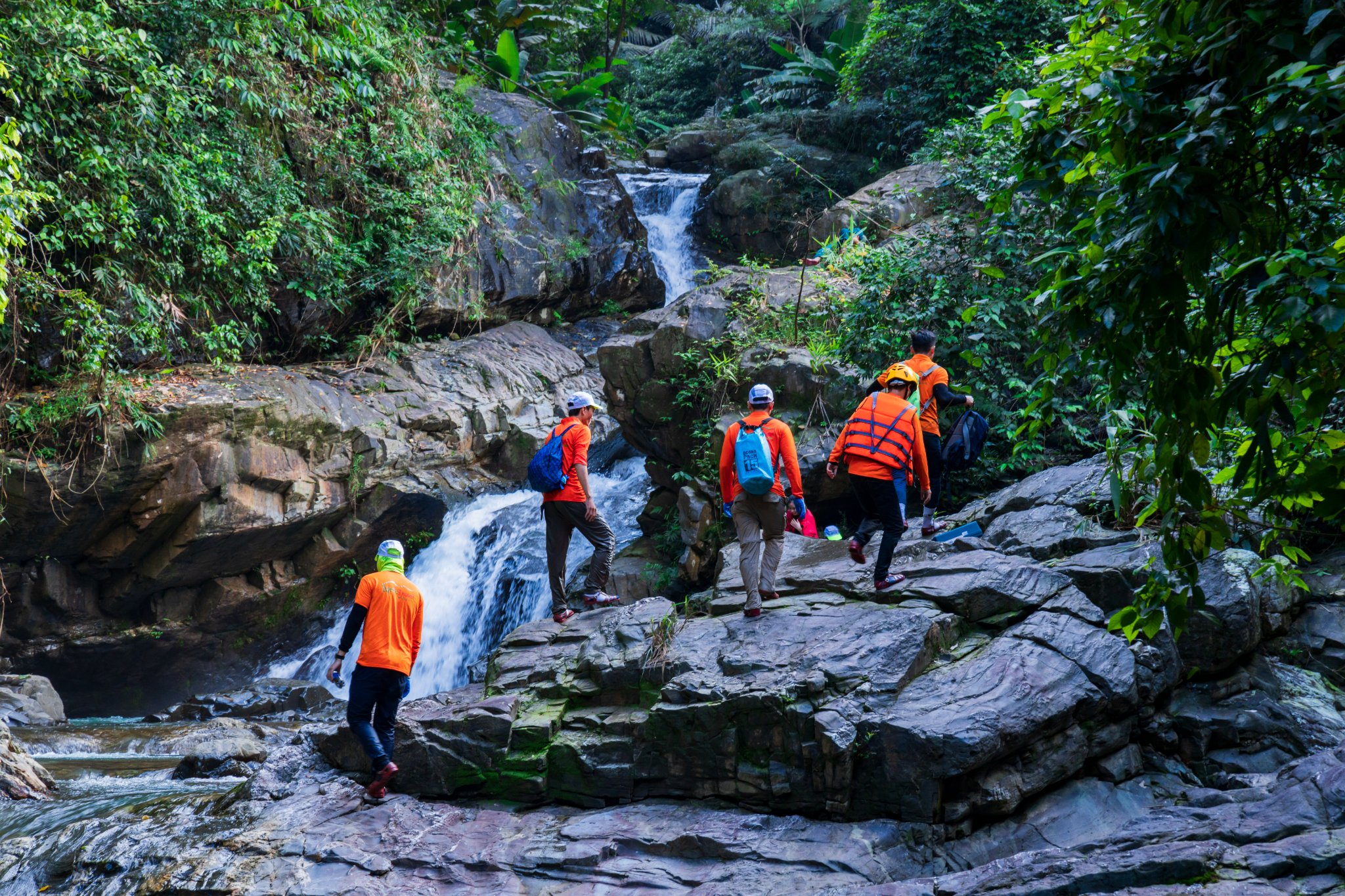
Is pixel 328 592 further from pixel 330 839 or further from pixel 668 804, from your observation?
pixel 668 804

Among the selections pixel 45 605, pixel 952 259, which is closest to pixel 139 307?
pixel 45 605

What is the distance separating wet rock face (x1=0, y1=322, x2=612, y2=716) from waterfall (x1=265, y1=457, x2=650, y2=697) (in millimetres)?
487

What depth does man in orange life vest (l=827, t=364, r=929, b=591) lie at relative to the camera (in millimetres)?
7262

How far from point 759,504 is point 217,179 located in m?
9.62

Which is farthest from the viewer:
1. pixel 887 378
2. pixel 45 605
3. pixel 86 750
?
pixel 45 605

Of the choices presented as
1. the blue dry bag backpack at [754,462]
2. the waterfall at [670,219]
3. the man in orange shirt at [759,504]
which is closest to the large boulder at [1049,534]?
the man in orange shirt at [759,504]

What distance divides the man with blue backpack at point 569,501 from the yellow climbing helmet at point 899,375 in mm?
2788

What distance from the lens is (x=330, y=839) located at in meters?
6.45

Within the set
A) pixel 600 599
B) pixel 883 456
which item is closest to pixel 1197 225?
pixel 883 456

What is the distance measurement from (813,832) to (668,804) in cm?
115

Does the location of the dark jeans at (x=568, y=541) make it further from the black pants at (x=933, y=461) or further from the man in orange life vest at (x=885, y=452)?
the black pants at (x=933, y=461)

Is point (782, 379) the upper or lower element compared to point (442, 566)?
upper

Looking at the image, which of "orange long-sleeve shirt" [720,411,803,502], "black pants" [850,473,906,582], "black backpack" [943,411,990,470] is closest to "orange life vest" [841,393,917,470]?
"black pants" [850,473,906,582]

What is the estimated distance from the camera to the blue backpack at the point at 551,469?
335 inches
